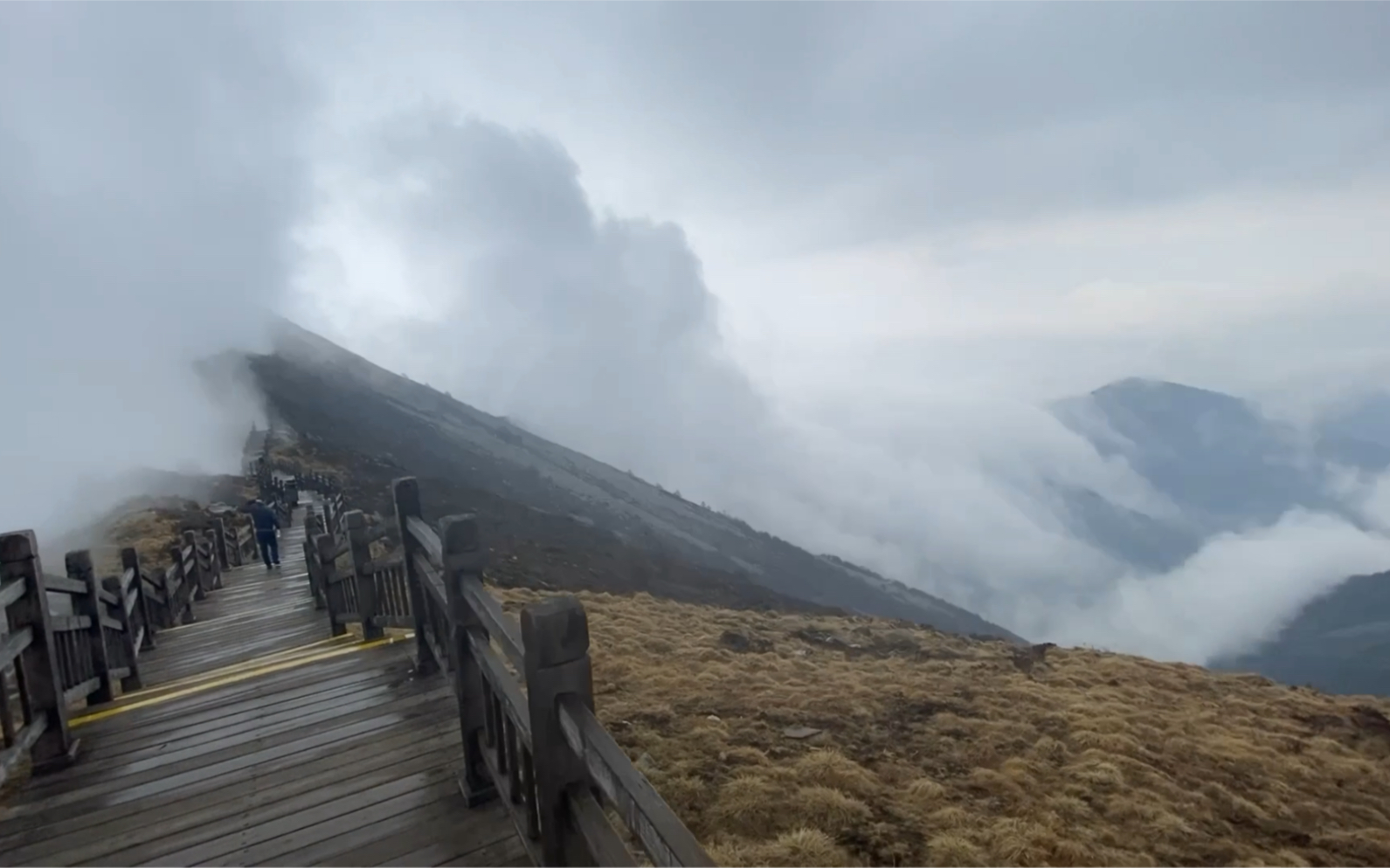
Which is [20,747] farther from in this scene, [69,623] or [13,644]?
[69,623]

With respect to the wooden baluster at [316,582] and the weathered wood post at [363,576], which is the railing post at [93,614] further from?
the wooden baluster at [316,582]

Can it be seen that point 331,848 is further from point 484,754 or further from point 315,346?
point 315,346

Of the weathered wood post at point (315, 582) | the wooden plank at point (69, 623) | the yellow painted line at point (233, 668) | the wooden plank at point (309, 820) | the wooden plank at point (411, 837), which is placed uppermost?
the wooden plank at point (69, 623)

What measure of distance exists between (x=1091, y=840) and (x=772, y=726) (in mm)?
3207

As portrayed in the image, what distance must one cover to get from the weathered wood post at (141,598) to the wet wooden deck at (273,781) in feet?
8.03

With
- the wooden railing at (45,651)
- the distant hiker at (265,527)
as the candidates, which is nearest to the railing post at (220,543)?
the distant hiker at (265,527)

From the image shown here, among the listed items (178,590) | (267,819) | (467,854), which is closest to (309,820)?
(267,819)

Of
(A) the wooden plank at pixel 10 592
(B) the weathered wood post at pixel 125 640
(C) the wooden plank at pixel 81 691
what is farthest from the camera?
(B) the weathered wood post at pixel 125 640

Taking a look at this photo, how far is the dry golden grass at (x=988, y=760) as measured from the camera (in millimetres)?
6285

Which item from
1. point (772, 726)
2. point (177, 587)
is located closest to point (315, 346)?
point (177, 587)

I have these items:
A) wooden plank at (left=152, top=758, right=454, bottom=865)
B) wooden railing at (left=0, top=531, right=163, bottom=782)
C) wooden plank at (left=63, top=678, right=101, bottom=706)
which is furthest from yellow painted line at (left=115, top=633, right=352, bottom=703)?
wooden plank at (left=152, top=758, right=454, bottom=865)

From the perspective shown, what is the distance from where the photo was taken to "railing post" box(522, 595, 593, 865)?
2869 mm

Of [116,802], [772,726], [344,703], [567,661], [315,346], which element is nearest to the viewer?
[567,661]

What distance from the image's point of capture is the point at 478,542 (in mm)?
4355
